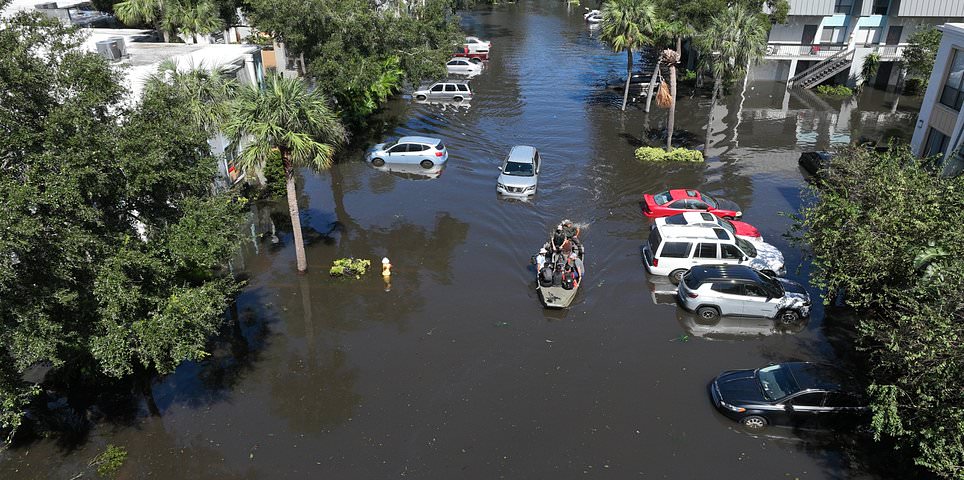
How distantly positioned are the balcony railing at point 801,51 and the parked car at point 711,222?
29542 mm

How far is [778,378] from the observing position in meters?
14.1

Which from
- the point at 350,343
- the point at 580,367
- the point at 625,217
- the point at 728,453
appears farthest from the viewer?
the point at 625,217

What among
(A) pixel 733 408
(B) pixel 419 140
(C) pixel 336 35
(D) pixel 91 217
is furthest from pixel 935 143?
(D) pixel 91 217

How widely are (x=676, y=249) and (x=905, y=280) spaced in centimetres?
685

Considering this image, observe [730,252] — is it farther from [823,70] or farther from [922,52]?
[823,70]

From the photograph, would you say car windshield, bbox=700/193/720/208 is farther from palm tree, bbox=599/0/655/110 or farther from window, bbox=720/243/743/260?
palm tree, bbox=599/0/655/110

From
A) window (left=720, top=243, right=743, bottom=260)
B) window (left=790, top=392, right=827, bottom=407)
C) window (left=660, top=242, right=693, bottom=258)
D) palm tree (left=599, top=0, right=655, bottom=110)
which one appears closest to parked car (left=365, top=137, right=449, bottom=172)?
palm tree (left=599, top=0, right=655, bottom=110)

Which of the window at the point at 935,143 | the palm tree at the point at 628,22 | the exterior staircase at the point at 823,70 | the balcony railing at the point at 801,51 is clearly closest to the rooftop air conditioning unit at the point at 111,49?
the palm tree at the point at 628,22

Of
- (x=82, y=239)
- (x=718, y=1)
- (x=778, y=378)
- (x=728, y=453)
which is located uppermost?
(x=718, y=1)

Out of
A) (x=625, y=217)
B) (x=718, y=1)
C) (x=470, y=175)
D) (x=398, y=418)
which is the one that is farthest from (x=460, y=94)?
(x=398, y=418)

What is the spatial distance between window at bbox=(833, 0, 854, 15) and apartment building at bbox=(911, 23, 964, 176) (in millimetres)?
24694

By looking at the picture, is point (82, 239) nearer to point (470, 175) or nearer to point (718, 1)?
point (470, 175)

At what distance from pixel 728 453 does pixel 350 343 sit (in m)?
10.3

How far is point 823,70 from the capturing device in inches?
1756
